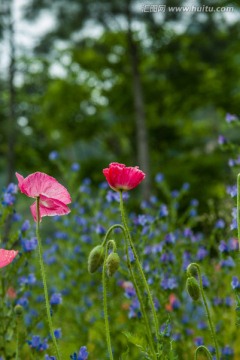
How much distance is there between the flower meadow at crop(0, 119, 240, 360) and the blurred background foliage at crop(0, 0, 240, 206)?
268 inches

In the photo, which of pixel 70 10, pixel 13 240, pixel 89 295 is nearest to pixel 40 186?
pixel 13 240

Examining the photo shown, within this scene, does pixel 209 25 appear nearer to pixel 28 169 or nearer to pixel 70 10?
pixel 70 10

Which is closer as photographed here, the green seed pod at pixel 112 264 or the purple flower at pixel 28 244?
the green seed pod at pixel 112 264

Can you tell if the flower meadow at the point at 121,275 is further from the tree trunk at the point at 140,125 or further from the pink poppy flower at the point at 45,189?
the tree trunk at the point at 140,125

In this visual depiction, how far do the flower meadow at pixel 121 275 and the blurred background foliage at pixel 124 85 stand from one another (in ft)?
22.3

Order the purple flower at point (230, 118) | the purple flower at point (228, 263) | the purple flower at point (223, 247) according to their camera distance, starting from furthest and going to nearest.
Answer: the purple flower at point (230, 118), the purple flower at point (228, 263), the purple flower at point (223, 247)

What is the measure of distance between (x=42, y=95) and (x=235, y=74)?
4.13 meters

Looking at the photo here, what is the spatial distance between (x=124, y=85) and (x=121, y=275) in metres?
9.23

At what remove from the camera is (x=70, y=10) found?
11141 millimetres

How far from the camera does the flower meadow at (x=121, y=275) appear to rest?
4.65ft

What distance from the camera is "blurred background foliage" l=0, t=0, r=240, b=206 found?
10984 millimetres

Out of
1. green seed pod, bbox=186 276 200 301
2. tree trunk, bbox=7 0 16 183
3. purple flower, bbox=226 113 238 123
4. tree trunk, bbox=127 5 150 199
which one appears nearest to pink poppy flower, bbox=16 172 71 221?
green seed pod, bbox=186 276 200 301

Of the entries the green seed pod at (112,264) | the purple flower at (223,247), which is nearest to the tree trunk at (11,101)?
the purple flower at (223,247)

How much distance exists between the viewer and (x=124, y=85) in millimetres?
12367
